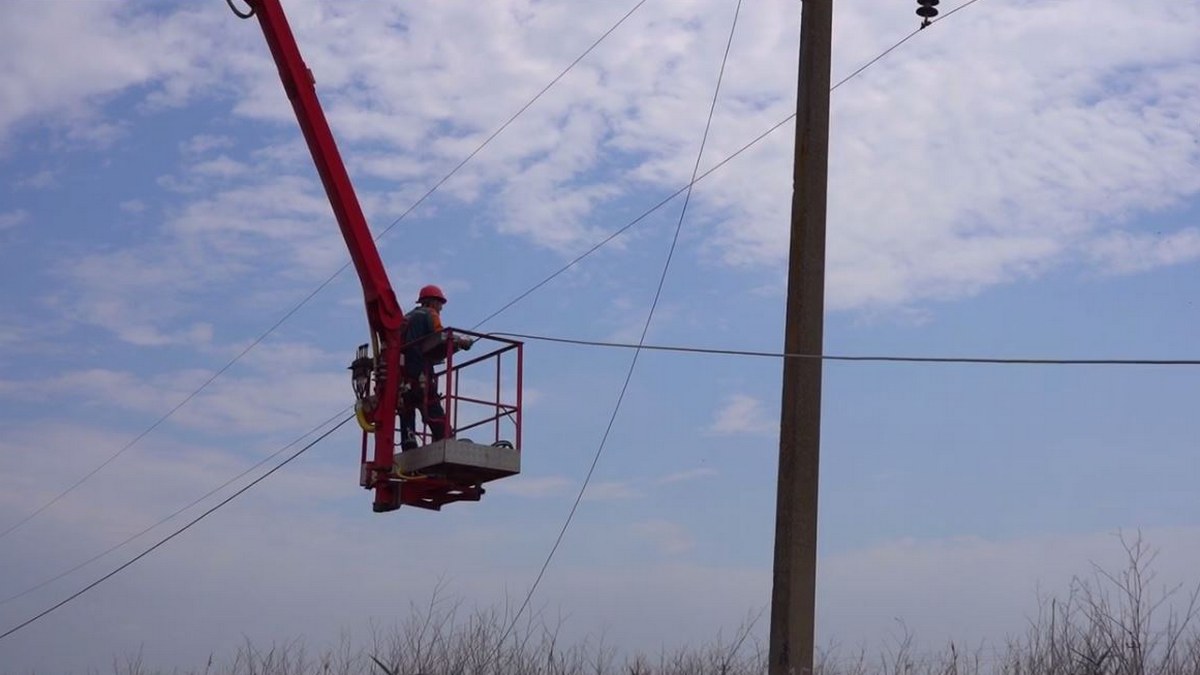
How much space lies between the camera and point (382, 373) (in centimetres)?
1756

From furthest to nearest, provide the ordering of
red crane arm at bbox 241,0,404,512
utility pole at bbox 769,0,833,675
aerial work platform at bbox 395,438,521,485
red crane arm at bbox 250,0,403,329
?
red crane arm at bbox 250,0,403,329 < red crane arm at bbox 241,0,404,512 < aerial work platform at bbox 395,438,521,485 < utility pole at bbox 769,0,833,675

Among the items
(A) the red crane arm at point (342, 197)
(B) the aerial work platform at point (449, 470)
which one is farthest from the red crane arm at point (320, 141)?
(B) the aerial work platform at point (449, 470)

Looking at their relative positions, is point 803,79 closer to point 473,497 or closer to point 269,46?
point 473,497

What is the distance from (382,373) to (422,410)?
787 mm

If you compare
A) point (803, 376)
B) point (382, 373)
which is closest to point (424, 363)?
point (382, 373)

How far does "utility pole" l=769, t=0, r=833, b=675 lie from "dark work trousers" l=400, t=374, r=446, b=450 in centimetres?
539

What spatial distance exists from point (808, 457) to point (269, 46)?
968 cm

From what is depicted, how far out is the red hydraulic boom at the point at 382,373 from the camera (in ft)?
53.7

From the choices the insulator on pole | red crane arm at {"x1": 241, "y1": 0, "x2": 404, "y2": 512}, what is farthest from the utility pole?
red crane arm at {"x1": 241, "y1": 0, "x2": 404, "y2": 512}

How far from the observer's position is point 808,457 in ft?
39.7

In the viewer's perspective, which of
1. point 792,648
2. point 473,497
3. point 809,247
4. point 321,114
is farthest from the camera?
point 321,114

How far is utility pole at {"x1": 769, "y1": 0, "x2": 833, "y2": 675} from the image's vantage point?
11.8 m

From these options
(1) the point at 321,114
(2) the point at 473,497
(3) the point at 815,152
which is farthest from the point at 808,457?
(1) the point at 321,114

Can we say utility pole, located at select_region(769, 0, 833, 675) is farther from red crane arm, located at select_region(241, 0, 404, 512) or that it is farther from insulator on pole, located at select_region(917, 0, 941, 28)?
red crane arm, located at select_region(241, 0, 404, 512)
